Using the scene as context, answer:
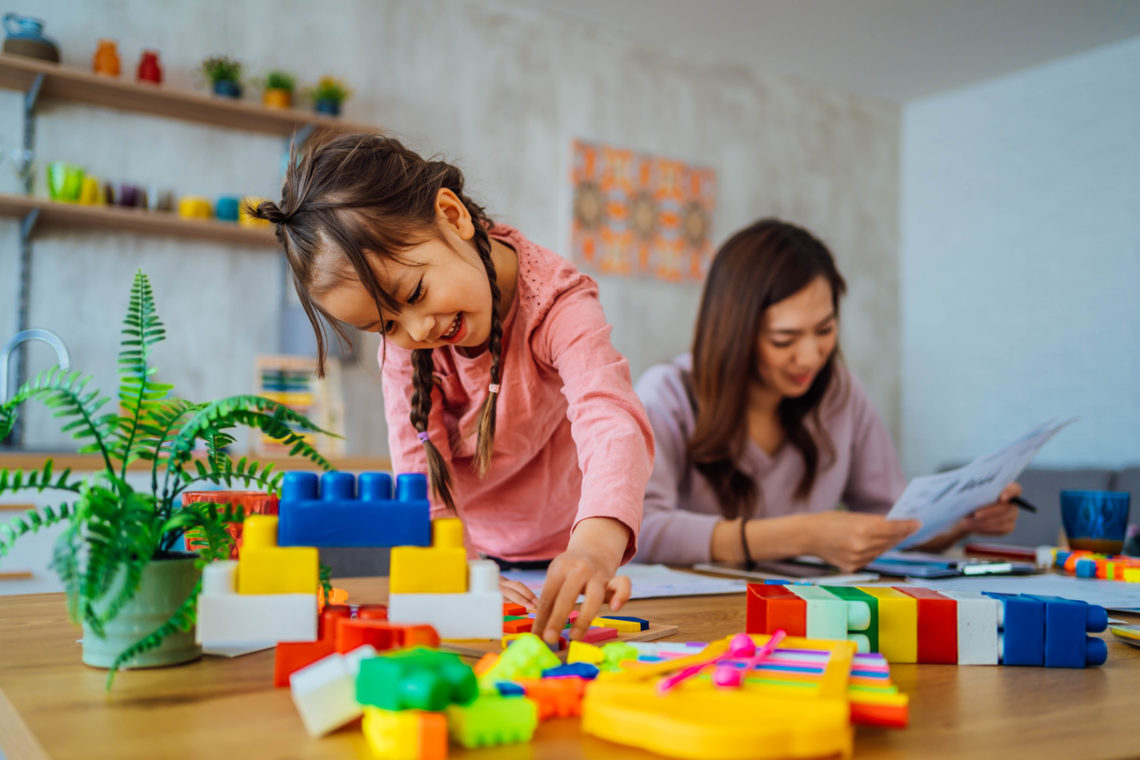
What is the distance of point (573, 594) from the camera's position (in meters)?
0.67

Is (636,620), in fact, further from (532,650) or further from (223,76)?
(223,76)

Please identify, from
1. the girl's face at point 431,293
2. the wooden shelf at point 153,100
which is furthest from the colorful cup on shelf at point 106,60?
the girl's face at point 431,293

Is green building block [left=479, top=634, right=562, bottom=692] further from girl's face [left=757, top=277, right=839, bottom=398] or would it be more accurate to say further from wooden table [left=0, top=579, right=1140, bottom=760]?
girl's face [left=757, top=277, right=839, bottom=398]

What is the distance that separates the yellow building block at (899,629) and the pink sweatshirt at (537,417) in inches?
9.2

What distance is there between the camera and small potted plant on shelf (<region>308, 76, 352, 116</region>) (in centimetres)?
296

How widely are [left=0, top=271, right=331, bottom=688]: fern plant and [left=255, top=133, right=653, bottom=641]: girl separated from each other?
9.9 inches

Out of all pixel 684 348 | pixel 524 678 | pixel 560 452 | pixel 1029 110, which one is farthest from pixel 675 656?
pixel 1029 110

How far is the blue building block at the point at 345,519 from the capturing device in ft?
1.88

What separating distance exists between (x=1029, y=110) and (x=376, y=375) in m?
3.21

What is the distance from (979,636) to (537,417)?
0.66 meters

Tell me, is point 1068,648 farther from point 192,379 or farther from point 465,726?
point 192,379

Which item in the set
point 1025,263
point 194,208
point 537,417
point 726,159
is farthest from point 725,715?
point 1025,263

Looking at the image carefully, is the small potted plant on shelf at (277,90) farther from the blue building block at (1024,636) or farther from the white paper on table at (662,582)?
the blue building block at (1024,636)

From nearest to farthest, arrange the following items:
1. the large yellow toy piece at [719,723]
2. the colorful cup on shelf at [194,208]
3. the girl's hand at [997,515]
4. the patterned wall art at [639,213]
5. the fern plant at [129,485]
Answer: the large yellow toy piece at [719,723]
the fern plant at [129,485]
the girl's hand at [997,515]
the colorful cup on shelf at [194,208]
the patterned wall art at [639,213]
